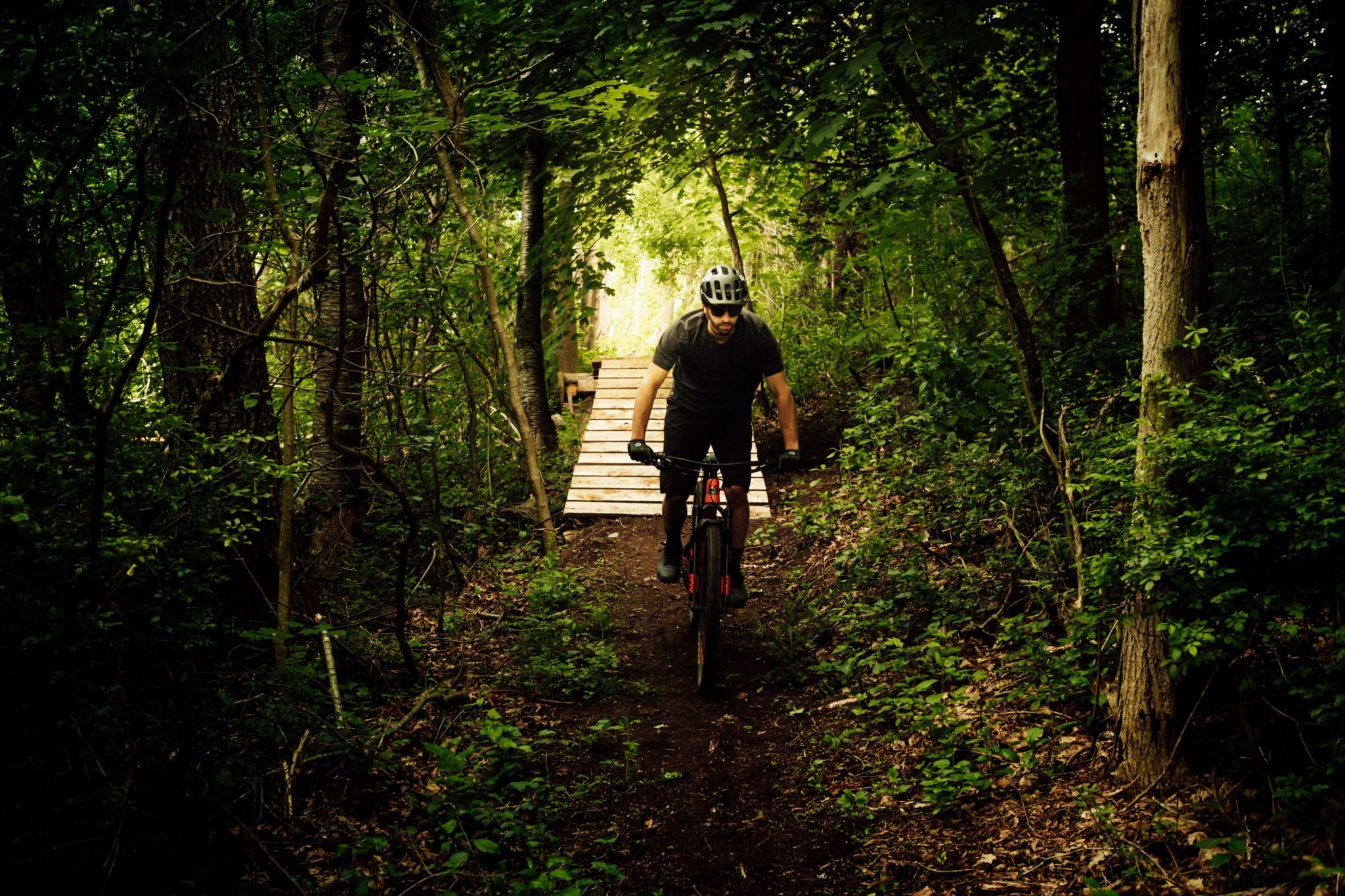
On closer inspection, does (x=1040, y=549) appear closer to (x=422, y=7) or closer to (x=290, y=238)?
(x=290, y=238)

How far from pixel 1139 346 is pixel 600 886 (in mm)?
4021

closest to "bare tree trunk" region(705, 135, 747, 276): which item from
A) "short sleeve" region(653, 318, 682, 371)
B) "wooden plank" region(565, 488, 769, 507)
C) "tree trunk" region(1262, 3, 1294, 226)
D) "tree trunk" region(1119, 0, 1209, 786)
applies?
"wooden plank" region(565, 488, 769, 507)

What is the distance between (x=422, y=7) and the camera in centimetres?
638

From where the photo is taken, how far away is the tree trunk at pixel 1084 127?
570 centimetres

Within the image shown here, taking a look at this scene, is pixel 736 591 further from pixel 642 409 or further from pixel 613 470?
pixel 613 470

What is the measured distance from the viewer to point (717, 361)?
519cm

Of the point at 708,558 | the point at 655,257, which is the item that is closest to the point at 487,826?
the point at 708,558

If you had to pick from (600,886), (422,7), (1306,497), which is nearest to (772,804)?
(600,886)

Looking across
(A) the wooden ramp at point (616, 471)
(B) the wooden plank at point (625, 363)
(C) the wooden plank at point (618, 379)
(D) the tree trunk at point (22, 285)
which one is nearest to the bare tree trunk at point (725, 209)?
(B) the wooden plank at point (625, 363)

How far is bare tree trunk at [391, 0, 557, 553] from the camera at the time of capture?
6247mm

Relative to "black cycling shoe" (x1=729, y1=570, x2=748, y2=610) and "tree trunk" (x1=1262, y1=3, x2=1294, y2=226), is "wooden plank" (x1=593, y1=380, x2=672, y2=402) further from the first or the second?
"tree trunk" (x1=1262, y1=3, x2=1294, y2=226)

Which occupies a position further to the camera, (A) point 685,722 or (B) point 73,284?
(A) point 685,722

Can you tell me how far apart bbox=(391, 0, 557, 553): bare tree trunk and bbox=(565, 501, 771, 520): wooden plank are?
3.84 ft

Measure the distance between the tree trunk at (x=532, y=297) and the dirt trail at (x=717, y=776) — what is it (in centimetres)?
441
